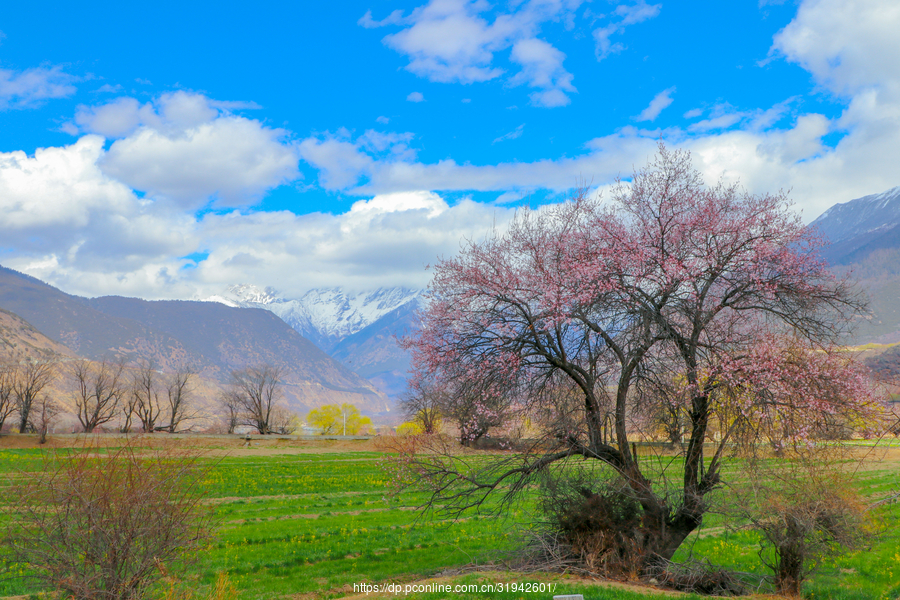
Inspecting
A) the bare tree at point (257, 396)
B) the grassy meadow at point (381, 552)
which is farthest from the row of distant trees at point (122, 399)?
the grassy meadow at point (381, 552)

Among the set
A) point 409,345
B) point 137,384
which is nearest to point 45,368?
point 137,384

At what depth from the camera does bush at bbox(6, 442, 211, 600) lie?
7.55 metres

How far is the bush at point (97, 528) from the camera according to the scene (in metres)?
7.55

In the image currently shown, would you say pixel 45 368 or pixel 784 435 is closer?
pixel 784 435

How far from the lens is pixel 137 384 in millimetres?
81938

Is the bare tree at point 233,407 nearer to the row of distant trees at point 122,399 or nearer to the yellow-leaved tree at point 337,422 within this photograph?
the row of distant trees at point 122,399

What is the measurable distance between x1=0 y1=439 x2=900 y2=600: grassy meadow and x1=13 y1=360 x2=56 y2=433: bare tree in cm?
3544

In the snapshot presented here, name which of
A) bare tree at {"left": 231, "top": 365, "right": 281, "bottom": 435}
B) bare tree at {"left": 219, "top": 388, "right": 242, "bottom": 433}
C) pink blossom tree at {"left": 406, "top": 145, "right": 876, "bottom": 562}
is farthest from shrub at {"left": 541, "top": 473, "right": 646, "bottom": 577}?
bare tree at {"left": 219, "top": 388, "right": 242, "bottom": 433}

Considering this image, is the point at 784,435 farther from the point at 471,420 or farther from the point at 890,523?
the point at 890,523

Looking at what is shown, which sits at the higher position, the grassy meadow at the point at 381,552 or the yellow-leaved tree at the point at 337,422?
the grassy meadow at the point at 381,552

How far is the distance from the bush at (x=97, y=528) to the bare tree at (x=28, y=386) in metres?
63.7

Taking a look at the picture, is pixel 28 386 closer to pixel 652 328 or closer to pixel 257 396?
pixel 257 396

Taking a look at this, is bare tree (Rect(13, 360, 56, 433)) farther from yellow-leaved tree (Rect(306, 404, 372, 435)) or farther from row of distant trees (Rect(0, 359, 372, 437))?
yellow-leaved tree (Rect(306, 404, 372, 435))

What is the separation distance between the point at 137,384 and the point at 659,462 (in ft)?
274
